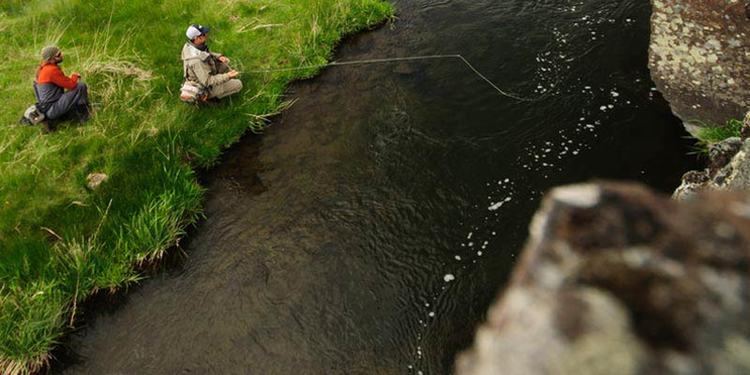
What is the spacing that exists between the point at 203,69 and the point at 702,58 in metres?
11.2

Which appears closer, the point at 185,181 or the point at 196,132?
the point at 185,181

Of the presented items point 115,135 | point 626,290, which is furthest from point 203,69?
point 626,290

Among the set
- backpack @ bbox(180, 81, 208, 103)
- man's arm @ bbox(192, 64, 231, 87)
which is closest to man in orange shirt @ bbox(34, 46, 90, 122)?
backpack @ bbox(180, 81, 208, 103)

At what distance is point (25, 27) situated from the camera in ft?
57.1

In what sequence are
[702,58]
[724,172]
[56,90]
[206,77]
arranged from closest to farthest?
[724,172] → [702,58] → [56,90] → [206,77]

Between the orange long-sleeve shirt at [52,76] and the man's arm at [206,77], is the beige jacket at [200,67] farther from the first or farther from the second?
the orange long-sleeve shirt at [52,76]

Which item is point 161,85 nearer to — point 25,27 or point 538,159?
point 25,27

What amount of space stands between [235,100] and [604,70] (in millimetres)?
9239

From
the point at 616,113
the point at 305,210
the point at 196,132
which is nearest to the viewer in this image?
the point at 305,210

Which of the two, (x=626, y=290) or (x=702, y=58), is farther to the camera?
(x=702, y=58)

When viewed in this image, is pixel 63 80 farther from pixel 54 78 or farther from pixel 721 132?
pixel 721 132

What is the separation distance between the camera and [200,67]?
13688 millimetres

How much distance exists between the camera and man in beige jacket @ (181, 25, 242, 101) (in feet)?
44.8

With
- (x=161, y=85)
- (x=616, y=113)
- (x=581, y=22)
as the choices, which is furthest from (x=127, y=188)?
(x=581, y=22)
